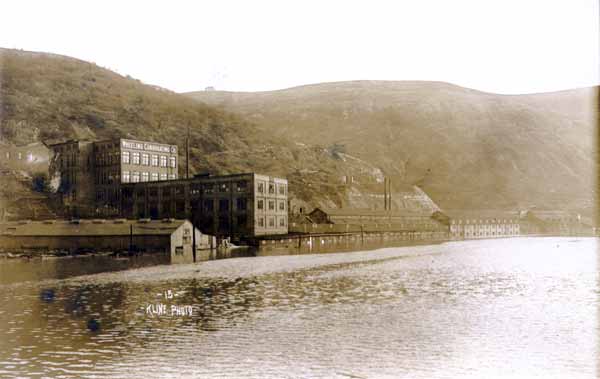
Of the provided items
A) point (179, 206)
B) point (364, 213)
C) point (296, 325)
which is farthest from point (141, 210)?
point (296, 325)

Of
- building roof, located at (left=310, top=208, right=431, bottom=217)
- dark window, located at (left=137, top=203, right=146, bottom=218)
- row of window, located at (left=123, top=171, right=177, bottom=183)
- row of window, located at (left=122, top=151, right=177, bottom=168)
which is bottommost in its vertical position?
building roof, located at (left=310, top=208, right=431, bottom=217)

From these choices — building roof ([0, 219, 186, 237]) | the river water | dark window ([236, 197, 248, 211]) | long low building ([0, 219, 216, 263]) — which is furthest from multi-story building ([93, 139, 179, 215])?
the river water

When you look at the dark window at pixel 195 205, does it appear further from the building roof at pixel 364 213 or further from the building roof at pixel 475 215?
the building roof at pixel 475 215

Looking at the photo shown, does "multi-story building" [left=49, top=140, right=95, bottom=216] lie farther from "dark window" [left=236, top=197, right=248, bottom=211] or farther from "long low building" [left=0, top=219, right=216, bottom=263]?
"long low building" [left=0, top=219, right=216, bottom=263]

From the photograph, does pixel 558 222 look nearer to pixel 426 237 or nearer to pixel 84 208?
pixel 426 237

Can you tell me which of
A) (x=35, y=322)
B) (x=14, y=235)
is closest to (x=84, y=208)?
(x=14, y=235)

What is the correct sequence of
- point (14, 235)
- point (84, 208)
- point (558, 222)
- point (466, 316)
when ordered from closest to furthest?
point (466, 316) → point (14, 235) → point (84, 208) → point (558, 222)

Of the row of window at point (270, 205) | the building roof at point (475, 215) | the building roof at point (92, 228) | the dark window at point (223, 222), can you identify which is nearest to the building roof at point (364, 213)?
the building roof at point (475, 215)
